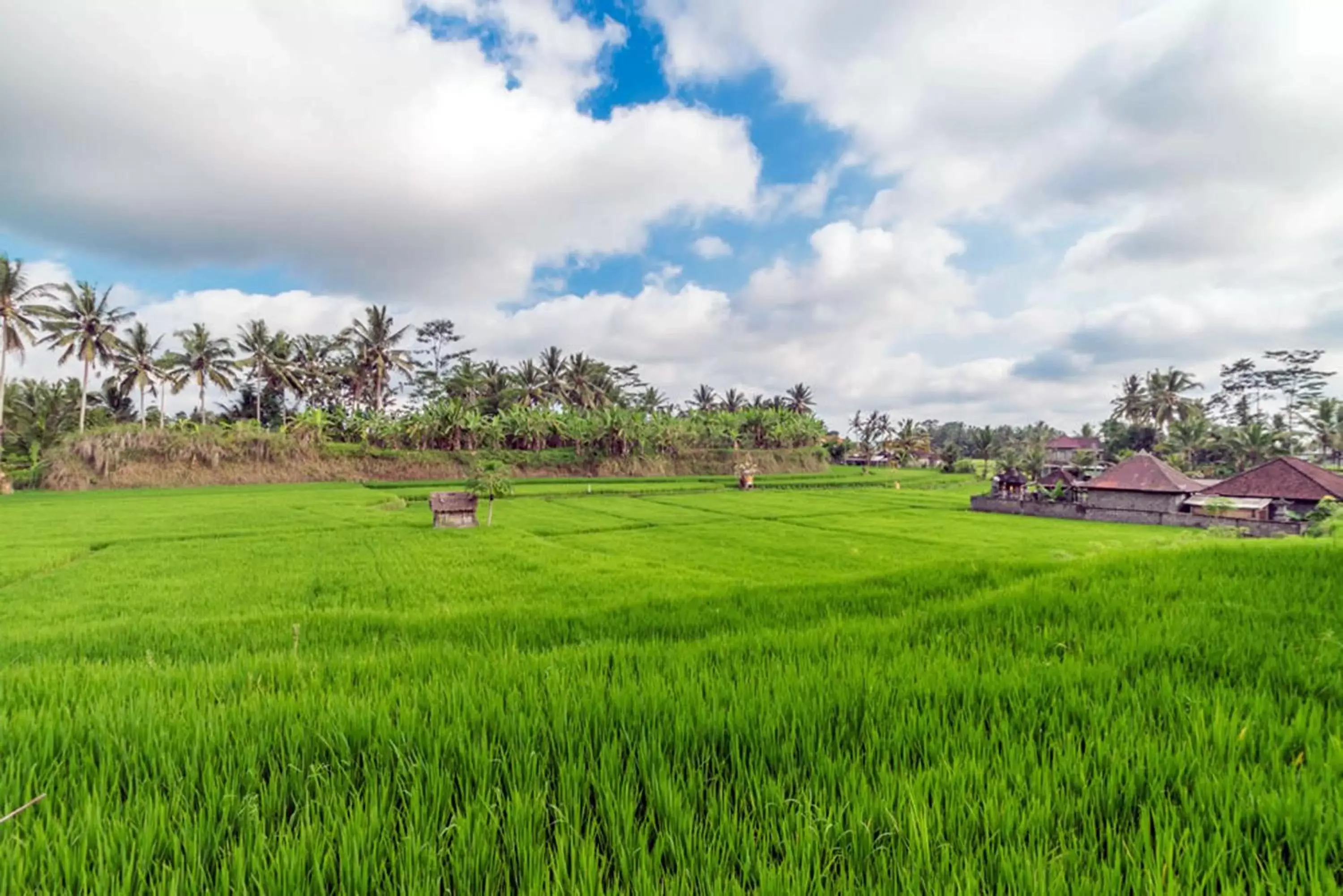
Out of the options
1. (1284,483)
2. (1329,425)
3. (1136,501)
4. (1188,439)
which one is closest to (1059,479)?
(1136,501)

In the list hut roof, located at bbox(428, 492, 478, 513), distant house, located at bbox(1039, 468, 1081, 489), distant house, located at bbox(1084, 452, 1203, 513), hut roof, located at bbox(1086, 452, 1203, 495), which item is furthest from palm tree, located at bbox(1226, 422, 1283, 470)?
hut roof, located at bbox(428, 492, 478, 513)

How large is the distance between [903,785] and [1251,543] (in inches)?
340

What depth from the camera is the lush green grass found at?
131 centimetres

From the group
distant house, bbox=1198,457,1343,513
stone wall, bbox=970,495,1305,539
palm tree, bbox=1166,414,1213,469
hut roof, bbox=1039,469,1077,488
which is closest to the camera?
stone wall, bbox=970,495,1305,539

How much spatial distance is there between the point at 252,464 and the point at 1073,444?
102 meters

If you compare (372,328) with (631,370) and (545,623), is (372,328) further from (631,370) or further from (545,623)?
(545,623)

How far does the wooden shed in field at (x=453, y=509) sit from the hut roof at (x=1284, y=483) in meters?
37.5

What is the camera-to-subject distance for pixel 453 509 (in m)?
19.0

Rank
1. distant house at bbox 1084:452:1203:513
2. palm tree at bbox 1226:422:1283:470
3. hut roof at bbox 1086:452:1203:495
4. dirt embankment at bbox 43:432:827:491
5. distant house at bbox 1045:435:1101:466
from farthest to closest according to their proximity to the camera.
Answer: distant house at bbox 1045:435:1101:466 → palm tree at bbox 1226:422:1283:470 → dirt embankment at bbox 43:432:827:491 → hut roof at bbox 1086:452:1203:495 → distant house at bbox 1084:452:1203:513

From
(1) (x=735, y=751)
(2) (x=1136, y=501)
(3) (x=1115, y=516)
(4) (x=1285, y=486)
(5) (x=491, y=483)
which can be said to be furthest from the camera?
(2) (x=1136, y=501)

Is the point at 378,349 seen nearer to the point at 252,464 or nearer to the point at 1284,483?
the point at 252,464

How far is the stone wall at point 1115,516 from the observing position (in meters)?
23.9

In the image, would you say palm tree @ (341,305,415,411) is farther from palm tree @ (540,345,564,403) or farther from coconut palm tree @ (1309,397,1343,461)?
coconut palm tree @ (1309,397,1343,461)

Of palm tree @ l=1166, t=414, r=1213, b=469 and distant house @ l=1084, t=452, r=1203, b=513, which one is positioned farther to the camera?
palm tree @ l=1166, t=414, r=1213, b=469
